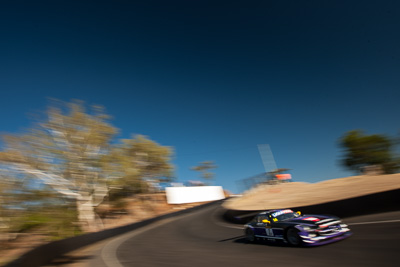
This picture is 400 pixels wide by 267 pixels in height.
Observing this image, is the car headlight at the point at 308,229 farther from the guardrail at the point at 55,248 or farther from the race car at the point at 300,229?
the guardrail at the point at 55,248

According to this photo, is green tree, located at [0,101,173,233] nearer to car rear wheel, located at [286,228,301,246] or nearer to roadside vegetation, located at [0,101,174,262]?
roadside vegetation, located at [0,101,174,262]

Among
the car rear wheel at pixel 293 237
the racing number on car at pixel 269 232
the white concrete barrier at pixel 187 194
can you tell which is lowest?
the car rear wheel at pixel 293 237

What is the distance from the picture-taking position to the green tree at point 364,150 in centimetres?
3689

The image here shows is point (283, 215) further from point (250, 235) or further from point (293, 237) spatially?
point (250, 235)

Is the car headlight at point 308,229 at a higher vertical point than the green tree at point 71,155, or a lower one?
lower

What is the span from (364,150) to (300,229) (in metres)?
40.6

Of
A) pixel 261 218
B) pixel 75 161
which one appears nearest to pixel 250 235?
pixel 261 218

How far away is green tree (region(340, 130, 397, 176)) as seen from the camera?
121ft

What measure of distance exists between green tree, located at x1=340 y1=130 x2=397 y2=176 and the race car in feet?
113

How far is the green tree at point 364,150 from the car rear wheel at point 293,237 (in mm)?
35002

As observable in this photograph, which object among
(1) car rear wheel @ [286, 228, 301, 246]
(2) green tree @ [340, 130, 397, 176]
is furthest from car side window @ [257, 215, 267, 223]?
(2) green tree @ [340, 130, 397, 176]

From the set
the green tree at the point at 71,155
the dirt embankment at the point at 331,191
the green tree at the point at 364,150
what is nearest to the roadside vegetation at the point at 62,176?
the green tree at the point at 71,155

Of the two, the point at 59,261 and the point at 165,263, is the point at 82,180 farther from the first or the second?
the point at 165,263

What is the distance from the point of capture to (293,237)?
764 cm
